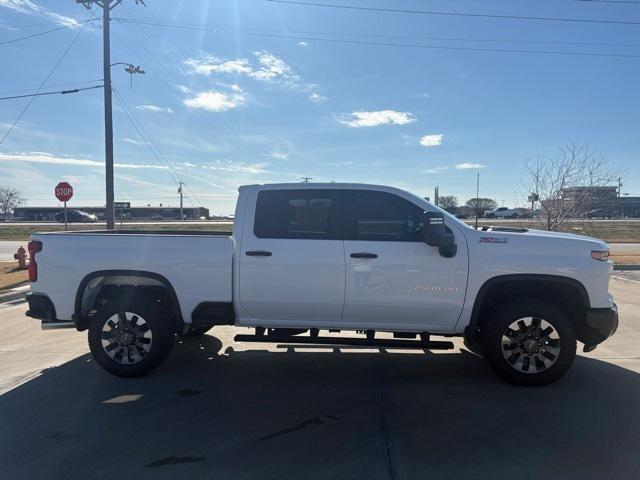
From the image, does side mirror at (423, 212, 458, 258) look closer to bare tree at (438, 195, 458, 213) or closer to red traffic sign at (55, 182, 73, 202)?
bare tree at (438, 195, 458, 213)

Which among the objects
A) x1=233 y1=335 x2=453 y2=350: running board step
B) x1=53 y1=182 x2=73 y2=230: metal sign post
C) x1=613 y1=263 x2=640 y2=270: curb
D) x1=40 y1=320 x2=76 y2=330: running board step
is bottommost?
x1=613 y1=263 x2=640 y2=270: curb

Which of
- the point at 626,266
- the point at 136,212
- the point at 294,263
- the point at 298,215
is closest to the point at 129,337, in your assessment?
the point at 294,263

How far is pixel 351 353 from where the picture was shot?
19.1 feet

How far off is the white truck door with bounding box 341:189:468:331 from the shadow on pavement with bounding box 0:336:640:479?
27.5 inches

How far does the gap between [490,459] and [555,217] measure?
13.3 meters

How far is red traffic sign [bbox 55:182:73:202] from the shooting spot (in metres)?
15.0

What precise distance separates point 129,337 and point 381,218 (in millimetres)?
2928

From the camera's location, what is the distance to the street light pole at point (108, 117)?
15.8m

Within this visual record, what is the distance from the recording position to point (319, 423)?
12.7 ft

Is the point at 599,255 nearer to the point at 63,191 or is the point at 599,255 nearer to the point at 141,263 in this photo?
the point at 141,263

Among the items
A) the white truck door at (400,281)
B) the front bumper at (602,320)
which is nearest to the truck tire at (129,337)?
the white truck door at (400,281)

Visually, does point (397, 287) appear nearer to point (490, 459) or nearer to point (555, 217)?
point (490, 459)

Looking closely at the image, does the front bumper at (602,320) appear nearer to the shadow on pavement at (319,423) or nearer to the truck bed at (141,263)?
the shadow on pavement at (319,423)

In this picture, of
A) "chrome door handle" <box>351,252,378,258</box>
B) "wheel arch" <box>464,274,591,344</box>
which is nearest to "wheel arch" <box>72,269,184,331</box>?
"chrome door handle" <box>351,252,378,258</box>
